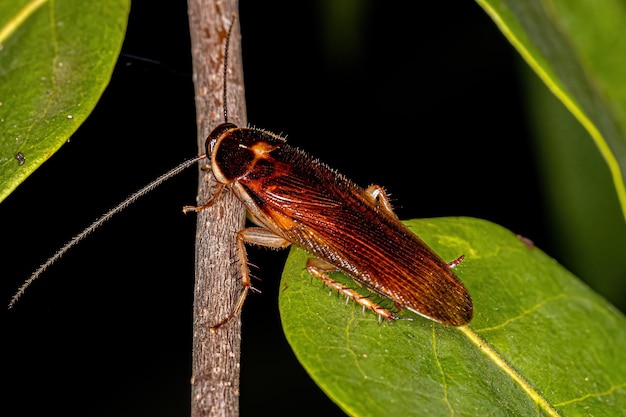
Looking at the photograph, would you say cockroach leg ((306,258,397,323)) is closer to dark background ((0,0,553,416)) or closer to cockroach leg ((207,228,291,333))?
cockroach leg ((207,228,291,333))

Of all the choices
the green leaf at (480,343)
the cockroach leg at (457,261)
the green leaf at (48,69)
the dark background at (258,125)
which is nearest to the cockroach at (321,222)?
the cockroach leg at (457,261)

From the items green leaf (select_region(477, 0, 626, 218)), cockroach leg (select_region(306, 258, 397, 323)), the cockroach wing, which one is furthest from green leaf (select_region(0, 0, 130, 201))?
green leaf (select_region(477, 0, 626, 218))

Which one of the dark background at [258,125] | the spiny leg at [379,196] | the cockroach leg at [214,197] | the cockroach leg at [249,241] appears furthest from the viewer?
the dark background at [258,125]

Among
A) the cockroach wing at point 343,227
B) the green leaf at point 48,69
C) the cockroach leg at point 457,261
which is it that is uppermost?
the green leaf at point 48,69

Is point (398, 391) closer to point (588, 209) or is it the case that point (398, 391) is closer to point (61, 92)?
point (61, 92)

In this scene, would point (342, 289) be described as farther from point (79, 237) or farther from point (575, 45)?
point (575, 45)

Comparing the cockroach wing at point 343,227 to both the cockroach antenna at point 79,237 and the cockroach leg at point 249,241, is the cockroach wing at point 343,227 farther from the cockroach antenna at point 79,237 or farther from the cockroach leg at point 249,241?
the cockroach antenna at point 79,237
